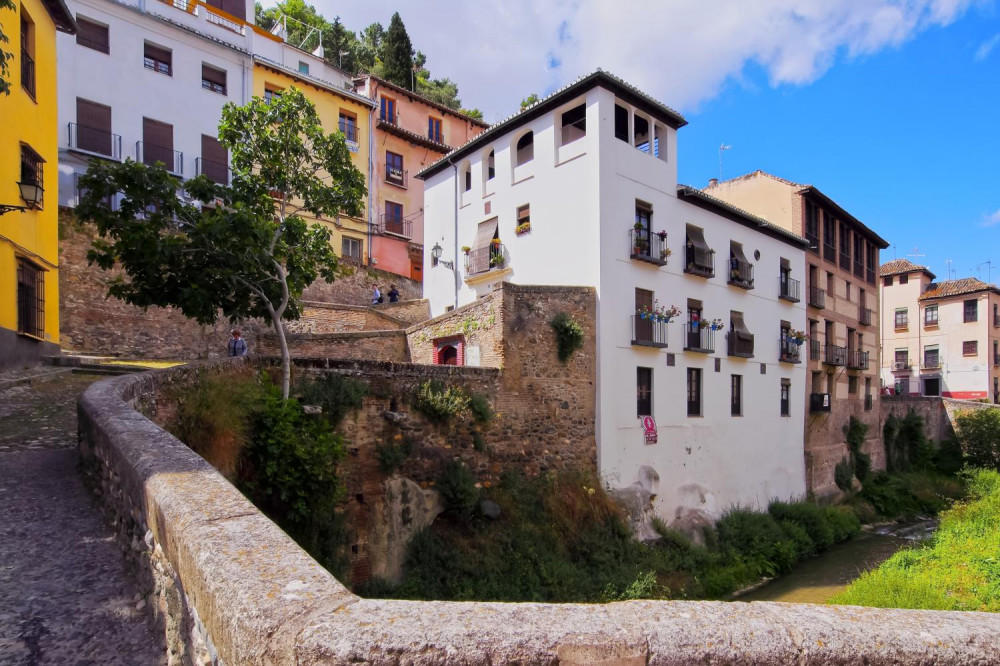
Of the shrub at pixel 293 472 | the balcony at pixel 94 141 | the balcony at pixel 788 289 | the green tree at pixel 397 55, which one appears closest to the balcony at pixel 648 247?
the balcony at pixel 788 289

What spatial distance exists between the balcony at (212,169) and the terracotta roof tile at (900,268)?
44.0 meters

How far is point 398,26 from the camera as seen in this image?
35375 mm

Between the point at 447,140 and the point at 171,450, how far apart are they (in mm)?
28962

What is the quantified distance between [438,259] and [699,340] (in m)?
8.94

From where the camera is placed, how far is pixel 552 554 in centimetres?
1291

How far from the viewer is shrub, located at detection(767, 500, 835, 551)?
64.5 feet

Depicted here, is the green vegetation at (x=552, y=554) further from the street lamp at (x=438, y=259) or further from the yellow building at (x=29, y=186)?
the yellow building at (x=29, y=186)

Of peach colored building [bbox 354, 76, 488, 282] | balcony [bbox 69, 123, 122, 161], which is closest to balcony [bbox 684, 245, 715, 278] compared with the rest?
peach colored building [bbox 354, 76, 488, 282]

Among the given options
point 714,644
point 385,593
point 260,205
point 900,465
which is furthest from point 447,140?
point 714,644

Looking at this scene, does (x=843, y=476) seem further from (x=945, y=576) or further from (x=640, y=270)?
(x=640, y=270)

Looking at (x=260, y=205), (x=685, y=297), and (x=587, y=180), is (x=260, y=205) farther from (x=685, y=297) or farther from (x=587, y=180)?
(x=685, y=297)

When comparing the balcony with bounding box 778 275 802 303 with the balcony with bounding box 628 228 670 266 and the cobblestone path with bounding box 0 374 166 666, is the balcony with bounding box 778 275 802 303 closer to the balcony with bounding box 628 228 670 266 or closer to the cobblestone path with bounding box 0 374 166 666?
the balcony with bounding box 628 228 670 266

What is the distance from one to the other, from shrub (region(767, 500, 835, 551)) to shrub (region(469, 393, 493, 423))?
12122 millimetres

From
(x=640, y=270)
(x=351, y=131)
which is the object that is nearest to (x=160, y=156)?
(x=351, y=131)
